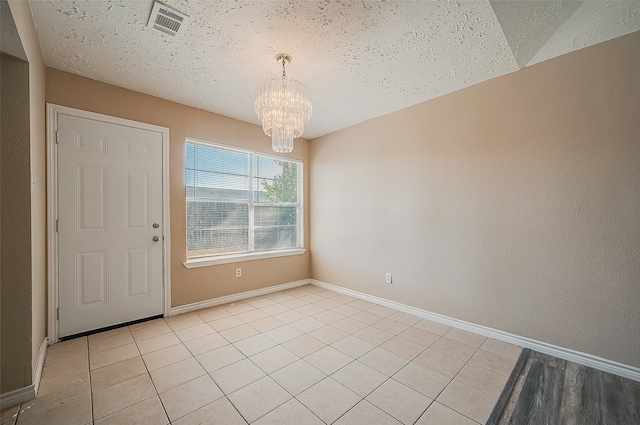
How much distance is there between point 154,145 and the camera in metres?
3.00

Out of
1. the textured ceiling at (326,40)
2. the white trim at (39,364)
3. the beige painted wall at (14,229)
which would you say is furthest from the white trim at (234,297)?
the textured ceiling at (326,40)

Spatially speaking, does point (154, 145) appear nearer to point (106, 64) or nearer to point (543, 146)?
point (106, 64)

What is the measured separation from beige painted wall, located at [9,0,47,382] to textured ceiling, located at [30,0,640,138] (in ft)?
0.62

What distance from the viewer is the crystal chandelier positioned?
212cm

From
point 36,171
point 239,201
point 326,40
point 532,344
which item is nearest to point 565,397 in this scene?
point 532,344

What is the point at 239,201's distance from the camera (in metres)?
3.76

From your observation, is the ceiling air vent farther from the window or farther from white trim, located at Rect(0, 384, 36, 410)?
white trim, located at Rect(0, 384, 36, 410)

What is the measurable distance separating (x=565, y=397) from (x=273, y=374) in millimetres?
1995

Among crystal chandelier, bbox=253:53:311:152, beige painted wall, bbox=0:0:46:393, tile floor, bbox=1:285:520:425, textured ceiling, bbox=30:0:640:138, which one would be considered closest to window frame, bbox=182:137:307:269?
tile floor, bbox=1:285:520:425

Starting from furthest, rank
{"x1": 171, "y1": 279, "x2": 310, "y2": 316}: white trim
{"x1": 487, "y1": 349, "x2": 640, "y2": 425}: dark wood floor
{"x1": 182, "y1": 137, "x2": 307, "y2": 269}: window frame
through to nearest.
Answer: {"x1": 182, "y1": 137, "x2": 307, "y2": 269}: window frame → {"x1": 171, "y1": 279, "x2": 310, "y2": 316}: white trim → {"x1": 487, "y1": 349, "x2": 640, "y2": 425}: dark wood floor

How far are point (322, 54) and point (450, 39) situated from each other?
100cm

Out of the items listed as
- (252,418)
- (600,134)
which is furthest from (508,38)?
(252,418)

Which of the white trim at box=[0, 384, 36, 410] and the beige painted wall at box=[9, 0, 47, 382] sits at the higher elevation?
the beige painted wall at box=[9, 0, 47, 382]

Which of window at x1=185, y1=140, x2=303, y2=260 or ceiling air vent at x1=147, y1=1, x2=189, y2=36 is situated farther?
window at x1=185, y1=140, x2=303, y2=260
